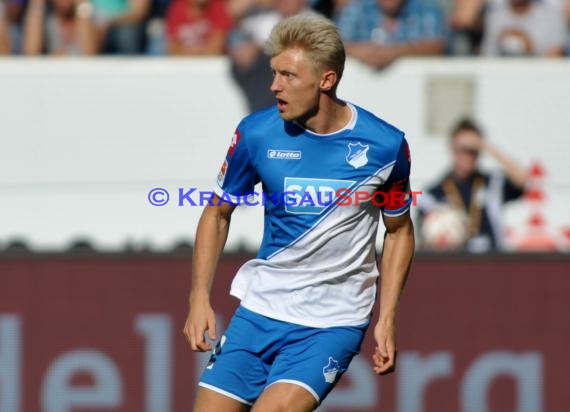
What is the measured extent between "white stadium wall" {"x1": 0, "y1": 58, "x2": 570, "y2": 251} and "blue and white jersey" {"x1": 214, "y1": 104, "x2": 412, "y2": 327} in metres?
4.02

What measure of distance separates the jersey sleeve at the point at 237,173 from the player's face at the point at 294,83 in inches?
10.2

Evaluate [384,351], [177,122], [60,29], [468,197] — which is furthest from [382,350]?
[60,29]

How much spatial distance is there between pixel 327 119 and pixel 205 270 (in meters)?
0.77

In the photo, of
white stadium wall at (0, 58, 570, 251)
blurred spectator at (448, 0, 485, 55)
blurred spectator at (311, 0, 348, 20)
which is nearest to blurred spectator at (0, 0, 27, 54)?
white stadium wall at (0, 58, 570, 251)

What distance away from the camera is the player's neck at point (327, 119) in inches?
199

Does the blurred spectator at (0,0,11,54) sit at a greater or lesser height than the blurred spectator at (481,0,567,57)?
lesser

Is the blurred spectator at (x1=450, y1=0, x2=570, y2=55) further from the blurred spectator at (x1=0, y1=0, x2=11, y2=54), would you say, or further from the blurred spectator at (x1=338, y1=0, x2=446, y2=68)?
the blurred spectator at (x1=0, y1=0, x2=11, y2=54)

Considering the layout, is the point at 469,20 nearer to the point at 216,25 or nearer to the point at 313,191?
the point at 216,25

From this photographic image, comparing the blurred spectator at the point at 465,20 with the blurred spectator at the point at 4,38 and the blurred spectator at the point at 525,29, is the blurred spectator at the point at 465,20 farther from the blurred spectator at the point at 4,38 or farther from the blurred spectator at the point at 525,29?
the blurred spectator at the point at 4,38

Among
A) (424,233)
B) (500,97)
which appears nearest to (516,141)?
(500,97)

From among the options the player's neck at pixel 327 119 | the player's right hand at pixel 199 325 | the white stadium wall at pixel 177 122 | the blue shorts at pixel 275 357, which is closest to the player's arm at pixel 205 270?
the player's right hand at pixel 199 325

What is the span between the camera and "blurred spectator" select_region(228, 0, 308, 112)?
9422mm

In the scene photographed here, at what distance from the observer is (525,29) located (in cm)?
973

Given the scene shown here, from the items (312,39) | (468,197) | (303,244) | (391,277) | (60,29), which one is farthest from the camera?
(60,29)
